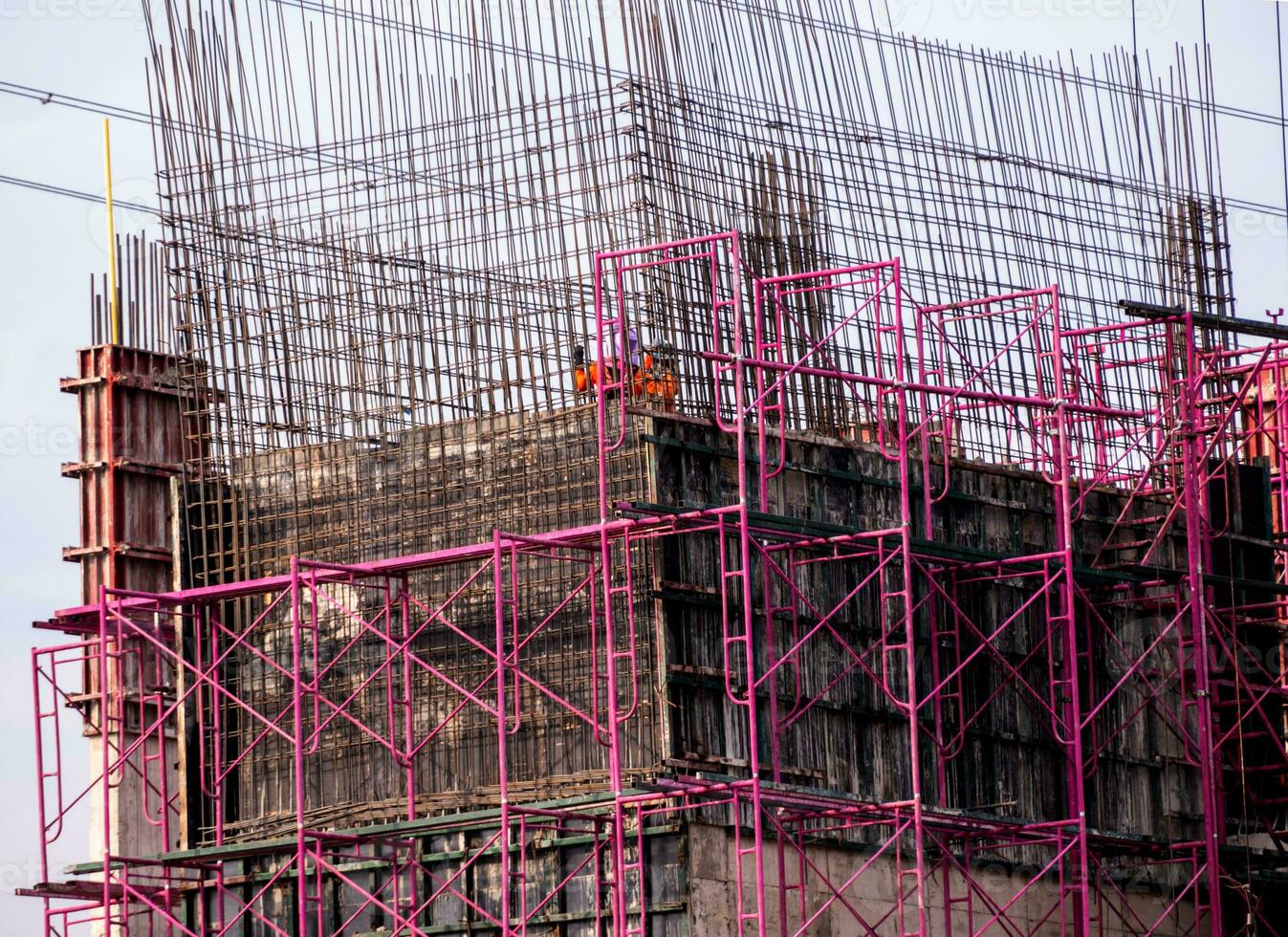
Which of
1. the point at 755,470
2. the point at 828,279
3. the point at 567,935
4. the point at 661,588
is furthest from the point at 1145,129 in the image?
the point at 567,935

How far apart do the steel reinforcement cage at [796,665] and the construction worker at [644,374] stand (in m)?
0.29

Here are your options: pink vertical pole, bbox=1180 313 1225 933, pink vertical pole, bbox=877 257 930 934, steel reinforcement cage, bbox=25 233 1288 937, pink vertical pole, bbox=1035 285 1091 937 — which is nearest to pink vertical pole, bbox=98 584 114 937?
steel reinforcement cage, bbox=25 233 1288 937

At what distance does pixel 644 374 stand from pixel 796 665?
3.71 m

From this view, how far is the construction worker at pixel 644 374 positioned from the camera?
28812 millimetres

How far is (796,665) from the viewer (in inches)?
1134

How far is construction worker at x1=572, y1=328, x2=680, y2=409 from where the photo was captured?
28812mm

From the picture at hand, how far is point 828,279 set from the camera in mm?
32062

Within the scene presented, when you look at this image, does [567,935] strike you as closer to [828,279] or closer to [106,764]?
[106,764]

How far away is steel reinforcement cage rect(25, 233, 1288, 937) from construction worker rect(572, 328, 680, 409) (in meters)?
0.29

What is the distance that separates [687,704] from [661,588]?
130 centimetres

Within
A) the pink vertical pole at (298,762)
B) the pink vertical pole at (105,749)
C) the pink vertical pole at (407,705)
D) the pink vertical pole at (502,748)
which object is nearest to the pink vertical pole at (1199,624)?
the pink vertical pole at (502,748)

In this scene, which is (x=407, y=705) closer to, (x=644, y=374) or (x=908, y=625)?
(x=644, y=374)

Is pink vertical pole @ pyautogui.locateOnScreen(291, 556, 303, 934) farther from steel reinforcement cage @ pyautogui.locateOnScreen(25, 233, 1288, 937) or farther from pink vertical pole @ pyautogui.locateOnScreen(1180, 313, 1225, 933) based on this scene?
pink vertical pole @ pyautogui.locateOnScreen(1180, 313, 1225, 933)

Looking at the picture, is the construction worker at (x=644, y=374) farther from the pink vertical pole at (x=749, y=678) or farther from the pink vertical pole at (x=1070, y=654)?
the pink vertical pole at (x=1070, y=654)
